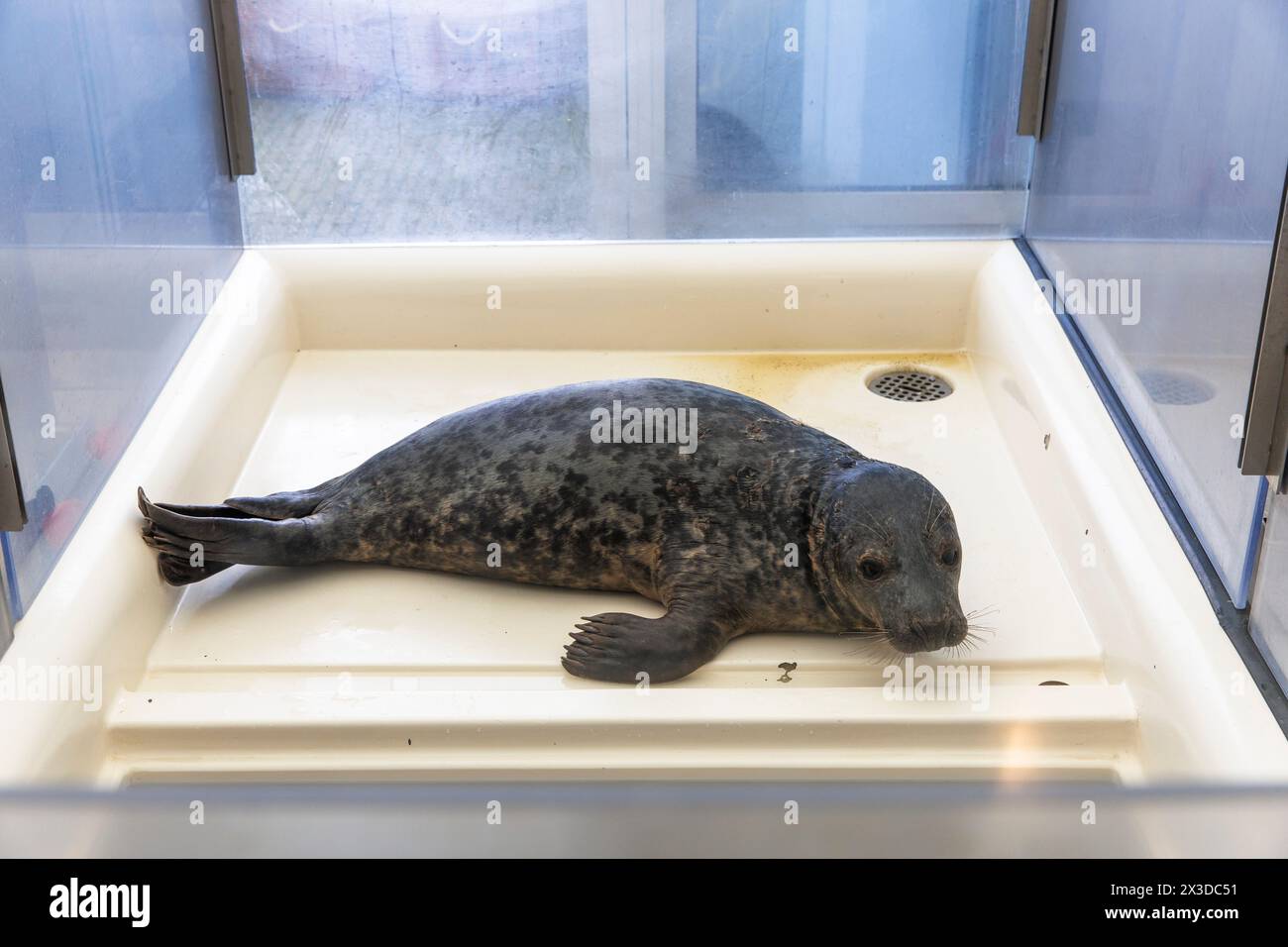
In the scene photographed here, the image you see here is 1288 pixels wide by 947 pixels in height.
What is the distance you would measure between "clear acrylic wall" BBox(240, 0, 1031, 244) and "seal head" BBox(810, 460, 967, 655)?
50.5 inches

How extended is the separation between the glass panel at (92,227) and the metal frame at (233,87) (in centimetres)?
3

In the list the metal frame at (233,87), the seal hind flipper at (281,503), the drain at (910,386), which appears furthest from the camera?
the metal frame at (233,87)

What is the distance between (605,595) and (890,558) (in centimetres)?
48

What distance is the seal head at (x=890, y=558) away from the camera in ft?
6.60

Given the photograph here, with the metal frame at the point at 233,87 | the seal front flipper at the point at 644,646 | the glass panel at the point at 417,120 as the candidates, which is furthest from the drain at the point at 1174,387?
the metal frame at the point at 233,87

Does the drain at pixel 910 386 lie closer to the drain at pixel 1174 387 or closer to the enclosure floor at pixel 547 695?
the enclosure floor at pixel 547 695

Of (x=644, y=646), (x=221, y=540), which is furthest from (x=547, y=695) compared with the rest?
(x=221, y=540)

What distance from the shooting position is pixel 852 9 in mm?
3104

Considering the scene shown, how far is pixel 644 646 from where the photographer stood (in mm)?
2062

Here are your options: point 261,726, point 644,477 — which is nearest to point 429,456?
point 644,477

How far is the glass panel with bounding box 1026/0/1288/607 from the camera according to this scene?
2104 millimetres

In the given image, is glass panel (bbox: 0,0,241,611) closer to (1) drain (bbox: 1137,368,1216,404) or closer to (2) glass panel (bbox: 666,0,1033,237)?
(2) glass panel (bbox: 666,0,1033,237)

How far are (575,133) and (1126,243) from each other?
124 cm
